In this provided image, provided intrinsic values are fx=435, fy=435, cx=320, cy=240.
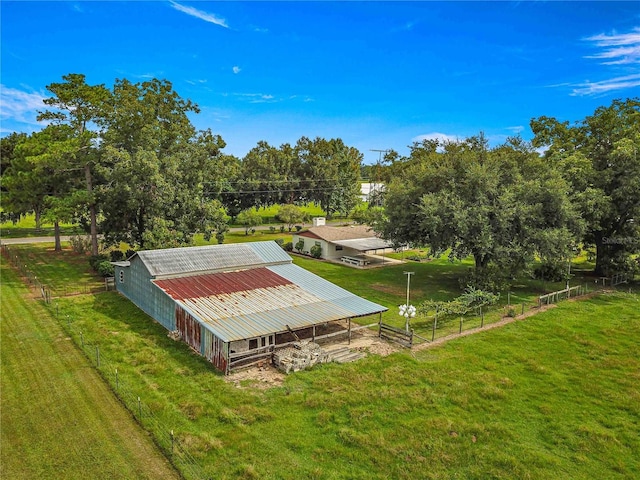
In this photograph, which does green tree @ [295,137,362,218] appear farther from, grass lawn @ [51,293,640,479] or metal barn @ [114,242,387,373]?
grass lawn @ [51,293,640,479]

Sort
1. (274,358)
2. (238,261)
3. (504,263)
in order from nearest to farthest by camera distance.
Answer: (274,358) < (238,261) < (504,263)

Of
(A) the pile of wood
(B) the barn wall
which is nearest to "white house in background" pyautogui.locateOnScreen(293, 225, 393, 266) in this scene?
(B) the barn wall

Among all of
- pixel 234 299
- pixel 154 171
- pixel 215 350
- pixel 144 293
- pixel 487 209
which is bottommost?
pixel 215 350

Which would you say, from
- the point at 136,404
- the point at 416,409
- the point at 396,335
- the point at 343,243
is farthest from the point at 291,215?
the point at 416,409

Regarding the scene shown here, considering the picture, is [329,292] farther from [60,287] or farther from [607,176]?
[607,176]

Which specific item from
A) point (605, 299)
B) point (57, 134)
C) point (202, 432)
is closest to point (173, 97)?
point (57, 134)

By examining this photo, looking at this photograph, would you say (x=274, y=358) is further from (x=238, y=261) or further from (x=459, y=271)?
(x=459, y=271)
